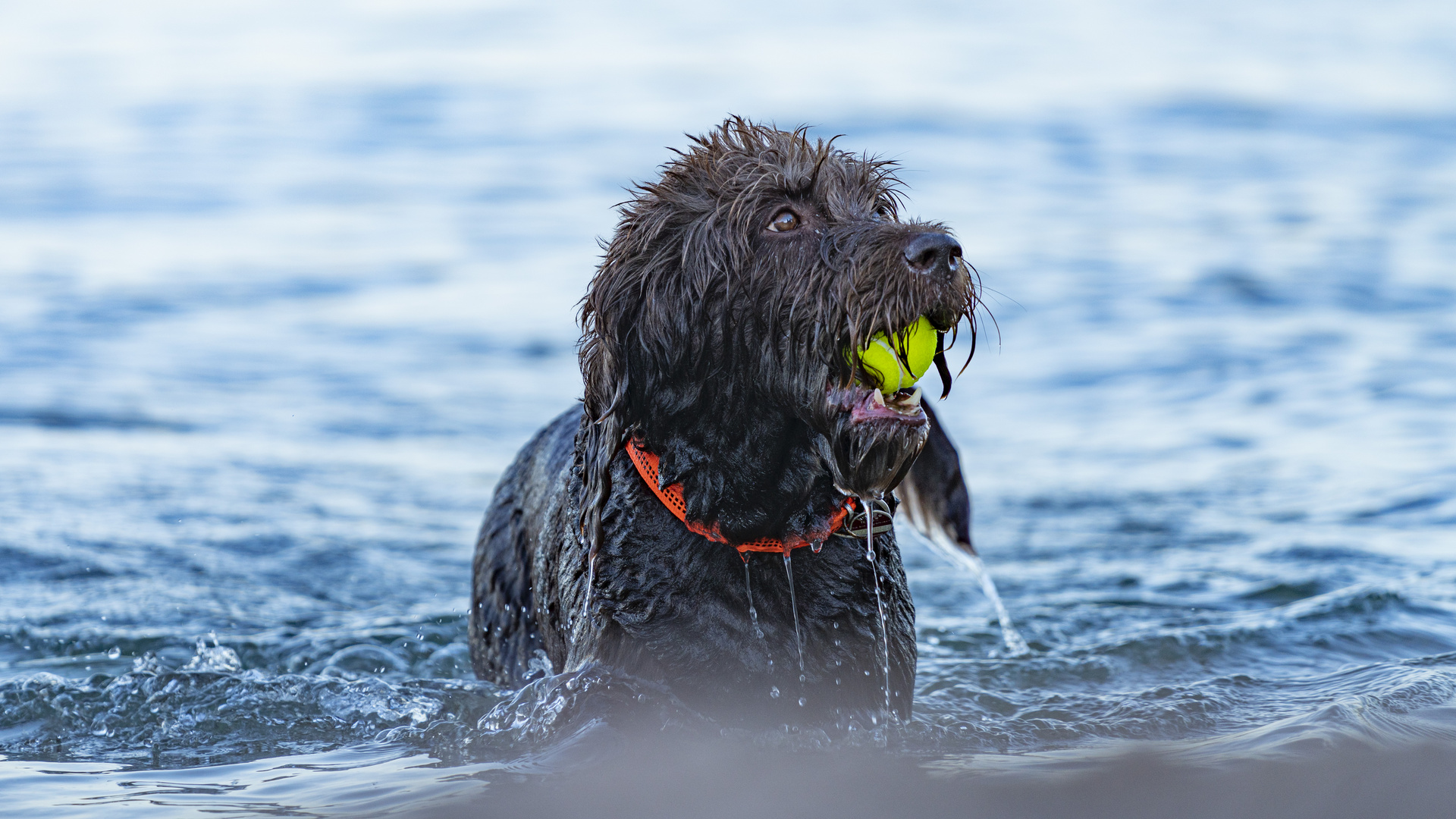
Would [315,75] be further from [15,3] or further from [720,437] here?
[720,437]

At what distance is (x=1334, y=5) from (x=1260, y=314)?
2494 cm

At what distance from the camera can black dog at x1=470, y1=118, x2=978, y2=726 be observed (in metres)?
4.17

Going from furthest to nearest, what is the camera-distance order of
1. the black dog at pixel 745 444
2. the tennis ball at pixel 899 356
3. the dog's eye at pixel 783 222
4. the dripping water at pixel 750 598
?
the dripping water at pixel 750 598, the dog's eye at pixel 783 222, the black dog at pixel 745 444, the tennis ball at pixel 899 356

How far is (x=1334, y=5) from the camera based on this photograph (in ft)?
116

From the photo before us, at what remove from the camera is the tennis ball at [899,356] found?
4.03 meters

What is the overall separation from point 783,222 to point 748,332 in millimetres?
335

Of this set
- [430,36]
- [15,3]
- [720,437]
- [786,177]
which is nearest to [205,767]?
[720,437]


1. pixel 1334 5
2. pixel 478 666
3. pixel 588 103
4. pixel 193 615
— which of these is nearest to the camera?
pixel 478 666

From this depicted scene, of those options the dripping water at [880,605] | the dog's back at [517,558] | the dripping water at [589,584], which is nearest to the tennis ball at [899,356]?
the dripping water at [880,605]

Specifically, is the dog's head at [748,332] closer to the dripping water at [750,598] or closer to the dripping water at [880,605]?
the dripping water at [750,598]

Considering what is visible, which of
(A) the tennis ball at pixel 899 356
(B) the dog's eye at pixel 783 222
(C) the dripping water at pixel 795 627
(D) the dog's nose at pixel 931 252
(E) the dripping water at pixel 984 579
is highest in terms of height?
(B) the dog's eye at pixel 783 222

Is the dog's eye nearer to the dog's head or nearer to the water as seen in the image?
the dog's head

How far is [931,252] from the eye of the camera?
3.92m

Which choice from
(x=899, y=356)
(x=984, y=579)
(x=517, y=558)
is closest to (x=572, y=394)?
(x=517, y=558)
